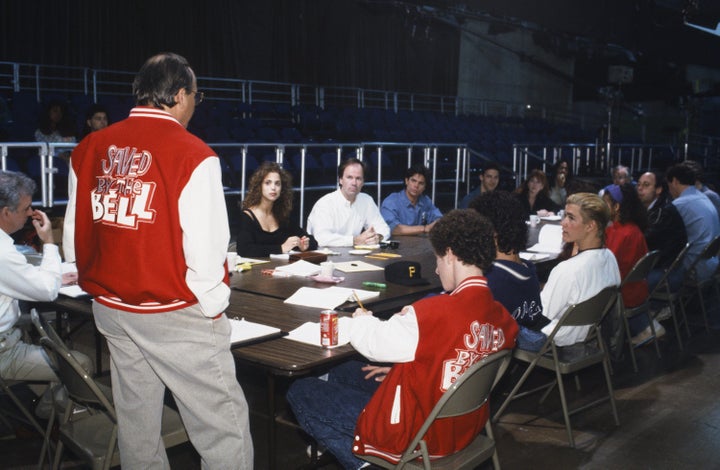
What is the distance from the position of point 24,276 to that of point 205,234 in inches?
44.2

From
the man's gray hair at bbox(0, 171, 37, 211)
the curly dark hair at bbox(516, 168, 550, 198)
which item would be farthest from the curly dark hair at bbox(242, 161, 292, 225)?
the curly dark hair at bbox(516, 168, 550, 198)

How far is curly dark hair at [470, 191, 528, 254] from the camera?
262 cm

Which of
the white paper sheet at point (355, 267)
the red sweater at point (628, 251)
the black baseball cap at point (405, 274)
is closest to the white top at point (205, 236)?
the black baseball cap at point (405, 274)

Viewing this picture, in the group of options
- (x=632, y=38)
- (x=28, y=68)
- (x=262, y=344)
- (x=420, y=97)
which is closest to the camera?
(x=262, y=344)

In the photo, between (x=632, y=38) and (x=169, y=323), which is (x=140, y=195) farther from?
(x=632, y=38)

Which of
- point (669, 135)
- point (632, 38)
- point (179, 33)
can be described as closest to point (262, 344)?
point (179, 33)

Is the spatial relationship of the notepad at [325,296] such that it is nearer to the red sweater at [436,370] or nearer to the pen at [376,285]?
the pen at [376,285]

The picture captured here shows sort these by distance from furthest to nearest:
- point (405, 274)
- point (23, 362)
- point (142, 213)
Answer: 1. point (405, 274)
2. point (23, 362)
3. point (142, 213)

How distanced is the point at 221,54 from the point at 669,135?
12.6 metres

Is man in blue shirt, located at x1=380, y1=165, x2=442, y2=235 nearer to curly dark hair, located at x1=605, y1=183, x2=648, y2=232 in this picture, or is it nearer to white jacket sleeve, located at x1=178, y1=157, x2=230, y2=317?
curly dark hair, located at x1=605, y1=183, x2=648, y2=232

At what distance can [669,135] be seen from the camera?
1783 centimetres

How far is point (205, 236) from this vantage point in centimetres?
164

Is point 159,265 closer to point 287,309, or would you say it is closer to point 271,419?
point 271,419

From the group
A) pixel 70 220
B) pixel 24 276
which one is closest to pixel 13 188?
pixel 24 276
